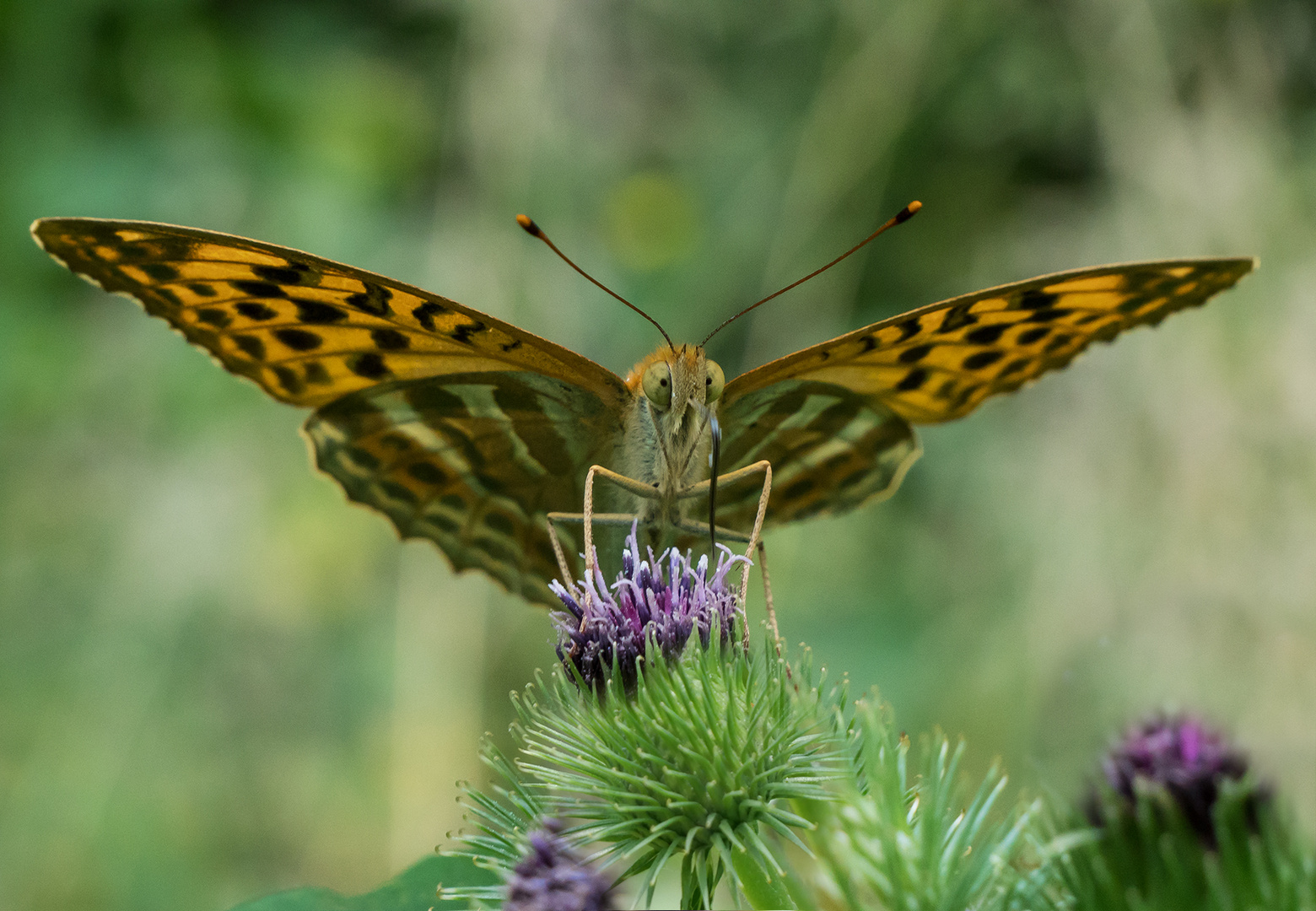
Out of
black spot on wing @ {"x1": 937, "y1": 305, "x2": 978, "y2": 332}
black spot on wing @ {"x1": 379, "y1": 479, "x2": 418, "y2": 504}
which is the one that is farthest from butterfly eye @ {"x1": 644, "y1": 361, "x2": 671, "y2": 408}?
black spot on wing @ {"x1": 379, "y1": 479, "x2": 418, "y2": 504}

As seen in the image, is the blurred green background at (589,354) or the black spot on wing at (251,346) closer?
the black spot on wing at (251,346)

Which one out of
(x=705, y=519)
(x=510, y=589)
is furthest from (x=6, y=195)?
(x=705, y=519)

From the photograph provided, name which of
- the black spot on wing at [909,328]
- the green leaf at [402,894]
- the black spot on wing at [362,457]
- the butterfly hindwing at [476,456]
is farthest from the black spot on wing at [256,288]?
the black spot on wing at [909,328]

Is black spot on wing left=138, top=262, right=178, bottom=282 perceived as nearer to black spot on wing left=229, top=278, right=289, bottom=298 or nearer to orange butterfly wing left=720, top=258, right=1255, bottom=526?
black spot on wing left=229, top=278, right=289, bottom=298

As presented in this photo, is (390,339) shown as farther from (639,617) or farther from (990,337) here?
(990,337)

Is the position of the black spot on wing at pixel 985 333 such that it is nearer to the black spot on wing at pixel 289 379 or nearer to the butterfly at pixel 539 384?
the butterfly at pixel 539 384

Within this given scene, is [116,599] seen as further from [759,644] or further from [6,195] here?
[759,644]

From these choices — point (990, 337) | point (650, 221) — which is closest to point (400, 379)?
point (990, 337)

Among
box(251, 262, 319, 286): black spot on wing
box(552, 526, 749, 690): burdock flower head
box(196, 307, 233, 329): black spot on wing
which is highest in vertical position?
box(196, 307, 233, 329): black spot on wing

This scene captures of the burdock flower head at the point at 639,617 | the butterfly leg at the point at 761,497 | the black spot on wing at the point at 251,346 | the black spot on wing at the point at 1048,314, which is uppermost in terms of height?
the black spot on wing at the point at 251,346
